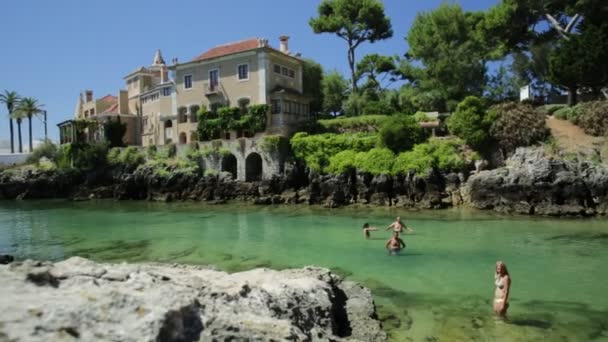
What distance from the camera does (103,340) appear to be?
429 centimetres

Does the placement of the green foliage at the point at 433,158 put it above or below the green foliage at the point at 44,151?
below

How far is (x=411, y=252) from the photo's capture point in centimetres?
1659

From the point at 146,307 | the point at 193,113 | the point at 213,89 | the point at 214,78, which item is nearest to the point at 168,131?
the point at 193,113

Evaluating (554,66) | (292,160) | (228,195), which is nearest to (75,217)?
(228,195)

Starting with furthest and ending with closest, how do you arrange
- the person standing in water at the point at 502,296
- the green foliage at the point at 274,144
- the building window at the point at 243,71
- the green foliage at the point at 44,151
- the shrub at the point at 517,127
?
1. the green foliage at the point at 44,151
2. the building window at the point at 243,71
3. the green foliage at the point at 274,144
4. the shrub at the point at 517,127
5. the person standing in water at the point at 502,296

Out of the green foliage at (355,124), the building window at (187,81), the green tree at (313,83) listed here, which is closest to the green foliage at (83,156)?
the building window at (187,81)

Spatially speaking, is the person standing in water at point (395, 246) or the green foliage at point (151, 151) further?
the green foliage at point (151, 151)

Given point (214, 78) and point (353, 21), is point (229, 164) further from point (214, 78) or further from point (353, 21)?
point (353, 21)

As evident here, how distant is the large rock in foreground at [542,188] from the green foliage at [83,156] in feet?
121

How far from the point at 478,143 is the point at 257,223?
669 inches

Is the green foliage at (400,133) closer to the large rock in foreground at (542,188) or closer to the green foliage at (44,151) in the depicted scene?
the large rock in foreground at (542,188)

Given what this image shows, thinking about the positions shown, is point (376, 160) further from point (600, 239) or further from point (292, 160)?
point (600, 239)

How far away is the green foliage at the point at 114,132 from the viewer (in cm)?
5046

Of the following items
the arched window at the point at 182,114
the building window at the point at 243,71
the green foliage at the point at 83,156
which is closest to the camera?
the building window at the point at 243,71
